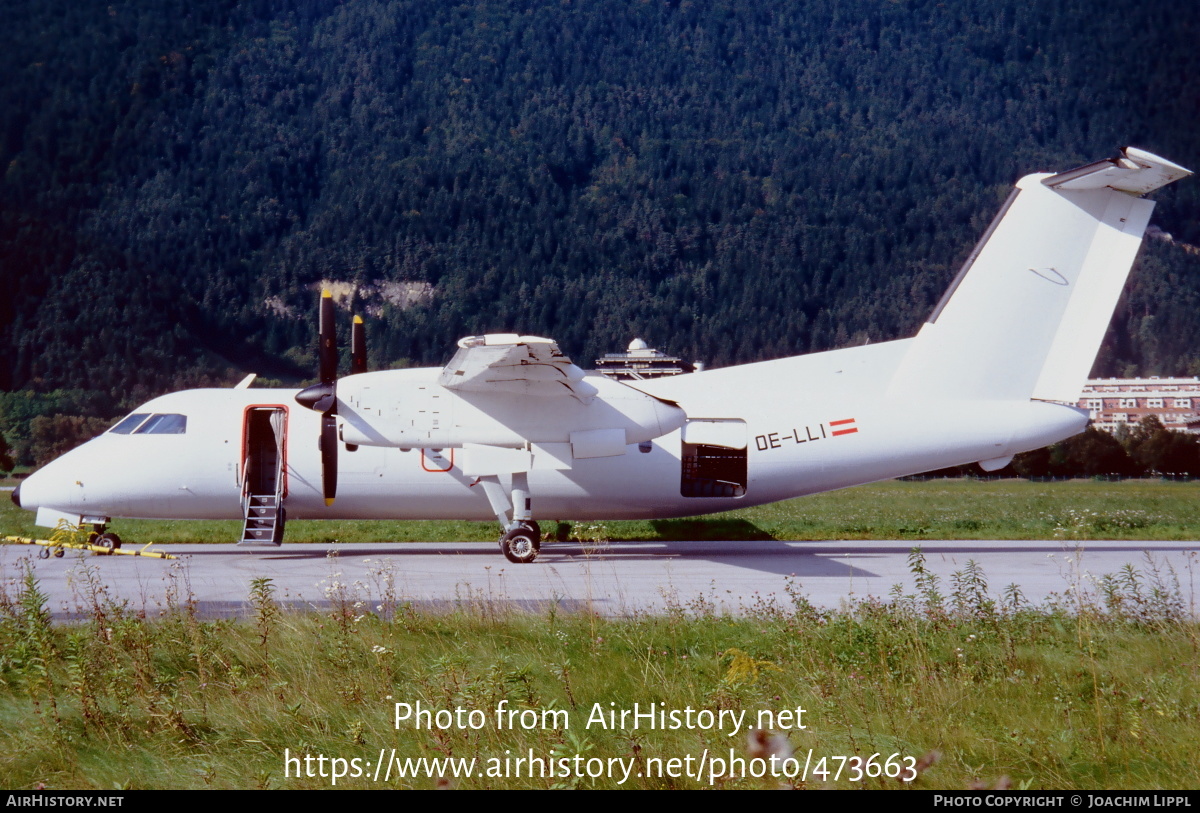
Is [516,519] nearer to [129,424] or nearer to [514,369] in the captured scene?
[514,369]

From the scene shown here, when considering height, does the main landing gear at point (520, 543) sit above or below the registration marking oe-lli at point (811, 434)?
below

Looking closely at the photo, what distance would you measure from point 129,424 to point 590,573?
29.8 feet

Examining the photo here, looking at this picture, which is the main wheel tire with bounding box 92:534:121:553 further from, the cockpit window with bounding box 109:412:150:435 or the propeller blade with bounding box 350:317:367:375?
the propeller blade with bounding box 350:317:367:375

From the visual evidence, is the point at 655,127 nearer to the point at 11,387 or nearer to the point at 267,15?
the point at 267,15

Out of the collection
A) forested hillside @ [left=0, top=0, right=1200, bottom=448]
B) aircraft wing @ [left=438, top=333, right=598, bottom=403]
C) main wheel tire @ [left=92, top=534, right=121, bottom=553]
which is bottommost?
main wheel tire @ [left=92, top=534, right=121, bottom=553]

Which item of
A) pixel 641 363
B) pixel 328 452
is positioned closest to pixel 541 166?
pixel 641 363

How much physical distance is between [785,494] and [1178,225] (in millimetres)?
119853

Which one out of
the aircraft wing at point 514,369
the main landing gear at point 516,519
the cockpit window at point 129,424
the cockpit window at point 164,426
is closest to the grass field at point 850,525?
the main landing gear at point 516,519

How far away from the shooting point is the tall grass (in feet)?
16.9

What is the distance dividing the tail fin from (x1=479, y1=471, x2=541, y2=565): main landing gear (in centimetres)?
680

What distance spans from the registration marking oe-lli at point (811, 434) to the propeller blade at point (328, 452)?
719 cm

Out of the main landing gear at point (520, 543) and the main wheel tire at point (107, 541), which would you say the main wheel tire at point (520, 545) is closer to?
the main landing gear at point (520, 543)

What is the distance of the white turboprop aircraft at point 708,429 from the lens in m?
14.6

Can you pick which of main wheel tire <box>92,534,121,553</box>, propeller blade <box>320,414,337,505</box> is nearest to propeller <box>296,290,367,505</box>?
propeller blade <box>320,414,337,505</box>
